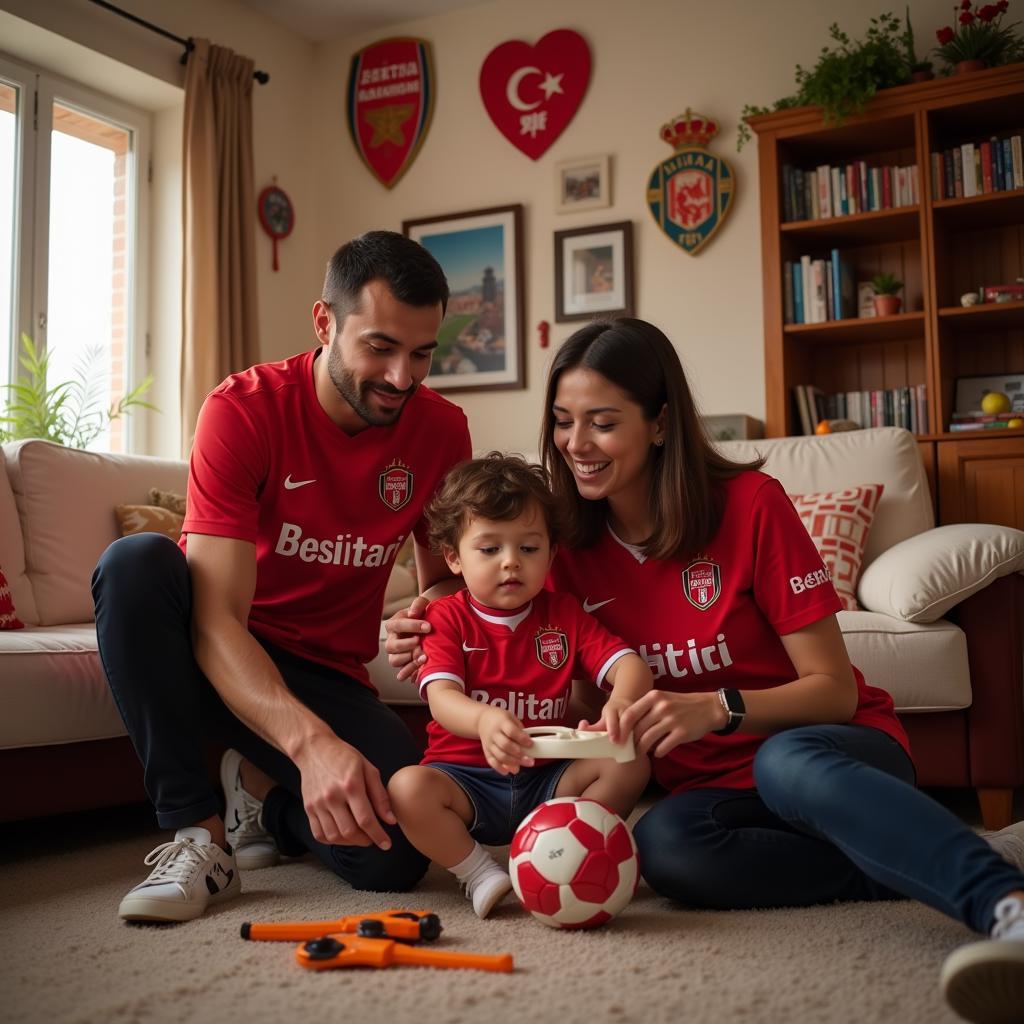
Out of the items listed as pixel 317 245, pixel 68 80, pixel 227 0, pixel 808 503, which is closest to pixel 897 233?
pixel 808 503

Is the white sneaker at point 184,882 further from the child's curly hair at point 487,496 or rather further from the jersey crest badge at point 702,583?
the jersey crest badge at point 702,583

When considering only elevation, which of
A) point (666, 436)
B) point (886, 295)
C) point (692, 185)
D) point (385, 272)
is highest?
point (692, 185)

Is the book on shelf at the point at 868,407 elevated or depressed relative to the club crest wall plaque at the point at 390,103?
depressed

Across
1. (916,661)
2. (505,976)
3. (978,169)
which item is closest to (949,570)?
(916,661)

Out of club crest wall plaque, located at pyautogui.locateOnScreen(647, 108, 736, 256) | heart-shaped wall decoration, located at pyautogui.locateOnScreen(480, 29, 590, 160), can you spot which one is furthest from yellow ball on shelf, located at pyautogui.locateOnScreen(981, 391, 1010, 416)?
heart-shaped wall decoration, located at pyautogui.locateOnScreen(480, 29, 590, 160)

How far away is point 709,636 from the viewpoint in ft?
5.50

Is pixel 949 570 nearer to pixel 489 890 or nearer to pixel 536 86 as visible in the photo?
pixel 489 890

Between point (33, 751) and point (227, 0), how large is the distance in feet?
11.7

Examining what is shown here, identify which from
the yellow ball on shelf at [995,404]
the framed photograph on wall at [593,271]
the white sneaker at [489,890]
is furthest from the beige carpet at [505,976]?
the framed photograph on wall at [593,271]

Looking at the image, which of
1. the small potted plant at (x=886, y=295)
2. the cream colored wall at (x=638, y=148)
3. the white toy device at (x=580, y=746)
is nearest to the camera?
the white toy device at (x=580, y=746)

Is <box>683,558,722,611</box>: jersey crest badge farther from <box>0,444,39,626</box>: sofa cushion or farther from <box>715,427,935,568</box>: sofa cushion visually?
<box>0,444,39,626</box>: sofa cushion

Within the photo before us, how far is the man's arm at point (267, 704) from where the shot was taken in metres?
1.42

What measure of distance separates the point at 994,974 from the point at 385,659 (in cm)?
163

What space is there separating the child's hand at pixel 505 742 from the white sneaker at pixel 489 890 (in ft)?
0.70
